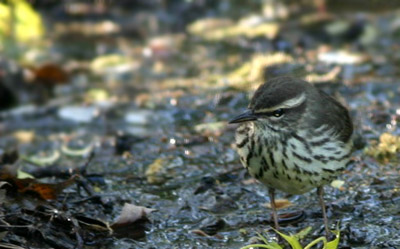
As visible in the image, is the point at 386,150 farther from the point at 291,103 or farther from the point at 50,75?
the point at 50,75

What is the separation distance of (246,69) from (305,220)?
174 inches

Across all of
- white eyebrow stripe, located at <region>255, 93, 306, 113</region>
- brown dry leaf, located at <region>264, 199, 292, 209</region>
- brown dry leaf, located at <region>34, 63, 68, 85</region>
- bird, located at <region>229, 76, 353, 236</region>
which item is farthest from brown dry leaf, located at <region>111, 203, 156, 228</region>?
brown dry leaf, located at <region>34, 63, 68, 85</region>

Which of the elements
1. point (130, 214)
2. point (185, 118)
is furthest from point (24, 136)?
point (130, 214)

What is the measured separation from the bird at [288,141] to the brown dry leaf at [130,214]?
0.83m

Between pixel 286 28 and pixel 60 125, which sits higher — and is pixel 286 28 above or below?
above

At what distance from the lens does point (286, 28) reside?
36.5 ft

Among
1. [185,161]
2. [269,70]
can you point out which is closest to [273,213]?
[185,161]

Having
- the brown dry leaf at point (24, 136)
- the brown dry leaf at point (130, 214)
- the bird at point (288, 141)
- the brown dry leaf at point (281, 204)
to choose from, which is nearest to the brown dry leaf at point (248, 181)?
the brown dry leaf at point (281, 204)

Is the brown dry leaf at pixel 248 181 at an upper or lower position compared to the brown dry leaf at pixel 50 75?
lower

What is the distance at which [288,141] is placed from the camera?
504 centimetres

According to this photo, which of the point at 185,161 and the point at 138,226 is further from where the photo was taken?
the point at 185,161

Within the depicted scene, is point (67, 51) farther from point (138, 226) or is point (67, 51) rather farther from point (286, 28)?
point (138, 226)

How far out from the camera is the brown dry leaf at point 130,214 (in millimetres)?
5300

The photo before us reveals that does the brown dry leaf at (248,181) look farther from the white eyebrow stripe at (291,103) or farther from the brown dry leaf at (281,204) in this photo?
the white eyebrow stripe at (291,103)
